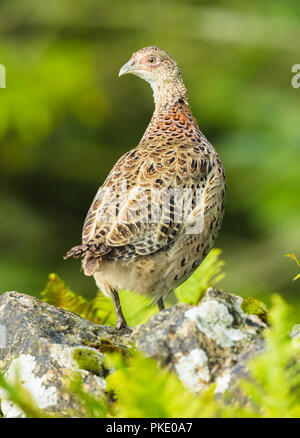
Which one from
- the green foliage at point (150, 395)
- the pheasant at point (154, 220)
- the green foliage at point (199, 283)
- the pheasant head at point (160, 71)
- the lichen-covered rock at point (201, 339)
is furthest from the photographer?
the pheasant head at point (160, 71)

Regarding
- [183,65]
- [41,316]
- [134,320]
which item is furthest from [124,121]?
[41,316]

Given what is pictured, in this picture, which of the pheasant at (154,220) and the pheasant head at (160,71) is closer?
the pheasant at (154,220)

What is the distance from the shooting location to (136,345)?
2969mm

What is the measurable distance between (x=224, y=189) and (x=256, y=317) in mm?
2635

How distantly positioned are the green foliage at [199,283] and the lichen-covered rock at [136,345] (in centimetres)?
114

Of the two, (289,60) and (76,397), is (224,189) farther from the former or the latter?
(289,60)

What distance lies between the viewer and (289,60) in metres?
12.5

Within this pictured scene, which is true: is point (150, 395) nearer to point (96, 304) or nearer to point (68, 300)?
point (68, 300)

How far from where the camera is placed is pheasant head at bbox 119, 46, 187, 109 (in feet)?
21.5

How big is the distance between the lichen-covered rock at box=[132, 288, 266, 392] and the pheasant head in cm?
370

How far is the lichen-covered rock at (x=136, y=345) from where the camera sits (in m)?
2.83

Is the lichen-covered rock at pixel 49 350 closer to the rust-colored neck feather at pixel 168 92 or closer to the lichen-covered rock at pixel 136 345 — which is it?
the lichen-covered rock at pixel 136 345

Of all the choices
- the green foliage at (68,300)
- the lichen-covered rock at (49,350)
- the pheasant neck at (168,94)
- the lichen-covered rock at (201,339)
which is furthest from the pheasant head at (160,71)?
the lichen-covered rock at (201,339)

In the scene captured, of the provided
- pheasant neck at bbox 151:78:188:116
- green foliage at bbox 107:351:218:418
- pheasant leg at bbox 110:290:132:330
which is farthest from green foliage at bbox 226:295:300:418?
pheasant neck at bbox 151:78:188:116
